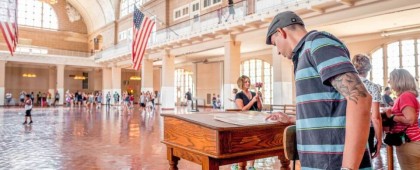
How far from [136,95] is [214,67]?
1956cm

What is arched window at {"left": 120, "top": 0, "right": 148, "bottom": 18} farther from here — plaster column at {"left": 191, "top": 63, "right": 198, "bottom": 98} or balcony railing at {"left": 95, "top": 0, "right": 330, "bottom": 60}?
plaster column at {"left": 191, "top": 63, "right": 198, "bottom": 98}

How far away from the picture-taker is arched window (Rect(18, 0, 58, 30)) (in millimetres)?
35531

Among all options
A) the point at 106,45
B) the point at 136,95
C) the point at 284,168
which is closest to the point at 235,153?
the point at 284,168

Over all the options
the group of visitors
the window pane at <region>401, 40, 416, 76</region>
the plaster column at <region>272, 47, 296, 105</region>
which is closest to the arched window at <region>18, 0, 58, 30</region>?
the group of visitors

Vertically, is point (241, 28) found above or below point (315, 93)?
above

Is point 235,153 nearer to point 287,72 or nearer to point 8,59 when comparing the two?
point 287,72

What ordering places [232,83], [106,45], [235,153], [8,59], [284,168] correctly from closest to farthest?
1. [235,153]
2. [284,168]
3. [232,83]
4. [8,59]
5. [106,45]

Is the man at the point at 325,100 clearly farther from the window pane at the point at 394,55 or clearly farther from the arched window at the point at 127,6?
the arched window at the point at 127,6

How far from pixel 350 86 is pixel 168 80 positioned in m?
22.4

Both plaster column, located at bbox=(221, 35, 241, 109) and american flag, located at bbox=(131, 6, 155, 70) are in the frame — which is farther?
plaster column, located at bbox=(221, 35, 241, 109)

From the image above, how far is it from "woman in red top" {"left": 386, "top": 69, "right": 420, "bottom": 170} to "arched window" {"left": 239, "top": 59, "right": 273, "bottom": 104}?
2020 centimetres

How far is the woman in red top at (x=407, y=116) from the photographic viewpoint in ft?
9.33


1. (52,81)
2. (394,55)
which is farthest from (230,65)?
(52,81)

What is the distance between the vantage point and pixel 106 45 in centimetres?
3594
